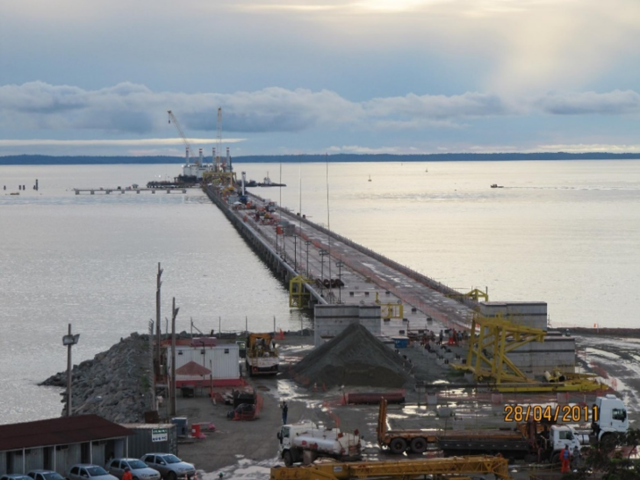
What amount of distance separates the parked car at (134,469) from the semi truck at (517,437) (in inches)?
242

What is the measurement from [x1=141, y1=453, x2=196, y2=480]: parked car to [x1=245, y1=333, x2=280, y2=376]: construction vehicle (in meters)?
13.2

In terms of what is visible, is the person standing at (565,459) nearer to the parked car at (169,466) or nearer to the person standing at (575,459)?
the person standing at (575,459)

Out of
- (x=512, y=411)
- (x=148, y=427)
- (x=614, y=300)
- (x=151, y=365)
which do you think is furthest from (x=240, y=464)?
(x=614, y=300)

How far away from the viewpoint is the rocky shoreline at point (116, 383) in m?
34.9

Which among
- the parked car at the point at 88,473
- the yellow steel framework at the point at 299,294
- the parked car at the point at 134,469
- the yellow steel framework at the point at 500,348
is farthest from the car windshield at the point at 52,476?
the yellow steel framework at the point at 299,294

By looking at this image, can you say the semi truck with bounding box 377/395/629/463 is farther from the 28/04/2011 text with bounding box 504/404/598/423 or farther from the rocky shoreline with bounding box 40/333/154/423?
the rocky shoreline with bounding box 40/333/154/423

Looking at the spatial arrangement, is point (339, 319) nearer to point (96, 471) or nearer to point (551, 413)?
point (551, 413)

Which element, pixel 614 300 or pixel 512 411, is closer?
pixel 512 411

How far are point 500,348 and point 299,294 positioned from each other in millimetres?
31276

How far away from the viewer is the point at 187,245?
118 meters

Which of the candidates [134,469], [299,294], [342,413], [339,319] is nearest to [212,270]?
[299,294]

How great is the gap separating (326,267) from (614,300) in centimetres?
2010

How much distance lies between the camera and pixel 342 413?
32188 millimetres

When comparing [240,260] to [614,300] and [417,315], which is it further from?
[417,315]
